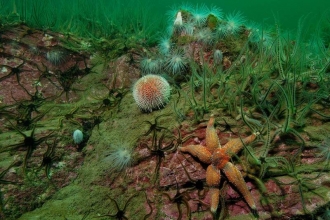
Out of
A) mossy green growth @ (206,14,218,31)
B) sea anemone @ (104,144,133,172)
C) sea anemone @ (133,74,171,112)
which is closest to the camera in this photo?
sea anemone @ (104,144,133,172)

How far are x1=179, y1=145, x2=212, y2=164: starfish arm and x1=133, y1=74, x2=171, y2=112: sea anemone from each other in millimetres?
1236

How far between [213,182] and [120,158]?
56.6 inches

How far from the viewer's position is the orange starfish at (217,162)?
9.95ft

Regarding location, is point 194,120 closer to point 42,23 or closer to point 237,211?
point 237,211

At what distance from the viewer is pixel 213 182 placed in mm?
3143

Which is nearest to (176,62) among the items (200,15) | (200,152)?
(200,15)

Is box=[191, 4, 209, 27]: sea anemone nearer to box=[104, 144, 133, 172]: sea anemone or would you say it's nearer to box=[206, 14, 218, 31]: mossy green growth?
box=[206, 14, 218, 31]: mossy green growth

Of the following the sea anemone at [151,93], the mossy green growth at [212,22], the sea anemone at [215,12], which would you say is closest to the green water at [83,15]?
the sea anemone at [215,12]

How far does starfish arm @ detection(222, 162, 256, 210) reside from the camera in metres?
3.01

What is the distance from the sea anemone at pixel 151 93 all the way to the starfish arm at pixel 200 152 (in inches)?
48.6

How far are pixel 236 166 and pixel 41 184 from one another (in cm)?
282

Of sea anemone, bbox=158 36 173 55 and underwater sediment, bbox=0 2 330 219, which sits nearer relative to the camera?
underwater sediment, bbox=0 2 330 219

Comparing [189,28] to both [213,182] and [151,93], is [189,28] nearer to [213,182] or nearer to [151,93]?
[151,93]

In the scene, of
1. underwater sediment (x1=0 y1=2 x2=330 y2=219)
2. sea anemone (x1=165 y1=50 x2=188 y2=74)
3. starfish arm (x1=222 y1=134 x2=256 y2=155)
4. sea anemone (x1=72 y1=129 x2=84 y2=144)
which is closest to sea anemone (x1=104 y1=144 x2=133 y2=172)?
underwater sediment (x1=0 y1=2 x2=330 y2=219)
